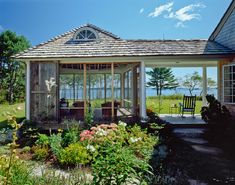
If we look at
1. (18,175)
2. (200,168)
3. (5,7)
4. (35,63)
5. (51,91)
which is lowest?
(200,168)

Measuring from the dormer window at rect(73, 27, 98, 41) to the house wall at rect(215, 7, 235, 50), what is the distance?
259 inches

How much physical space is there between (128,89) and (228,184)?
1146cm

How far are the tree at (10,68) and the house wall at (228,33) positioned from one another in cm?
2476

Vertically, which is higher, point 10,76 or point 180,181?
point 10,76

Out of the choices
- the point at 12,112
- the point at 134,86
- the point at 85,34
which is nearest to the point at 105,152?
the point at 12,112

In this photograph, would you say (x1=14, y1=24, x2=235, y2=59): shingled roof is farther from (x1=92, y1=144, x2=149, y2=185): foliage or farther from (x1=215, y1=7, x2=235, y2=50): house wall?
(x1=92, y1=144, x2=149, y2=185): foliage

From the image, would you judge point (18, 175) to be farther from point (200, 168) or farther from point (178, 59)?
point (178, 59)

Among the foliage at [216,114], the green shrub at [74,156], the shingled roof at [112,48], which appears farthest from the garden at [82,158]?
the shingled roof at [112,48]

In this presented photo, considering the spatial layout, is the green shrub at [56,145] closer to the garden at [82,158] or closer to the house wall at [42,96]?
the garden at [82,158]

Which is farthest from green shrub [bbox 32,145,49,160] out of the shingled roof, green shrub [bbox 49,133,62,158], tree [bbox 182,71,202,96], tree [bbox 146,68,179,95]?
tree [bbox 146,68,179,95]

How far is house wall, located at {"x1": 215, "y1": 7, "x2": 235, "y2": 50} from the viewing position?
12617mm

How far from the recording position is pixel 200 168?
695 cm

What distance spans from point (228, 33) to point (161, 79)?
106ft

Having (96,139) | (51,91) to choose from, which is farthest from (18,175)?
(51,91)
